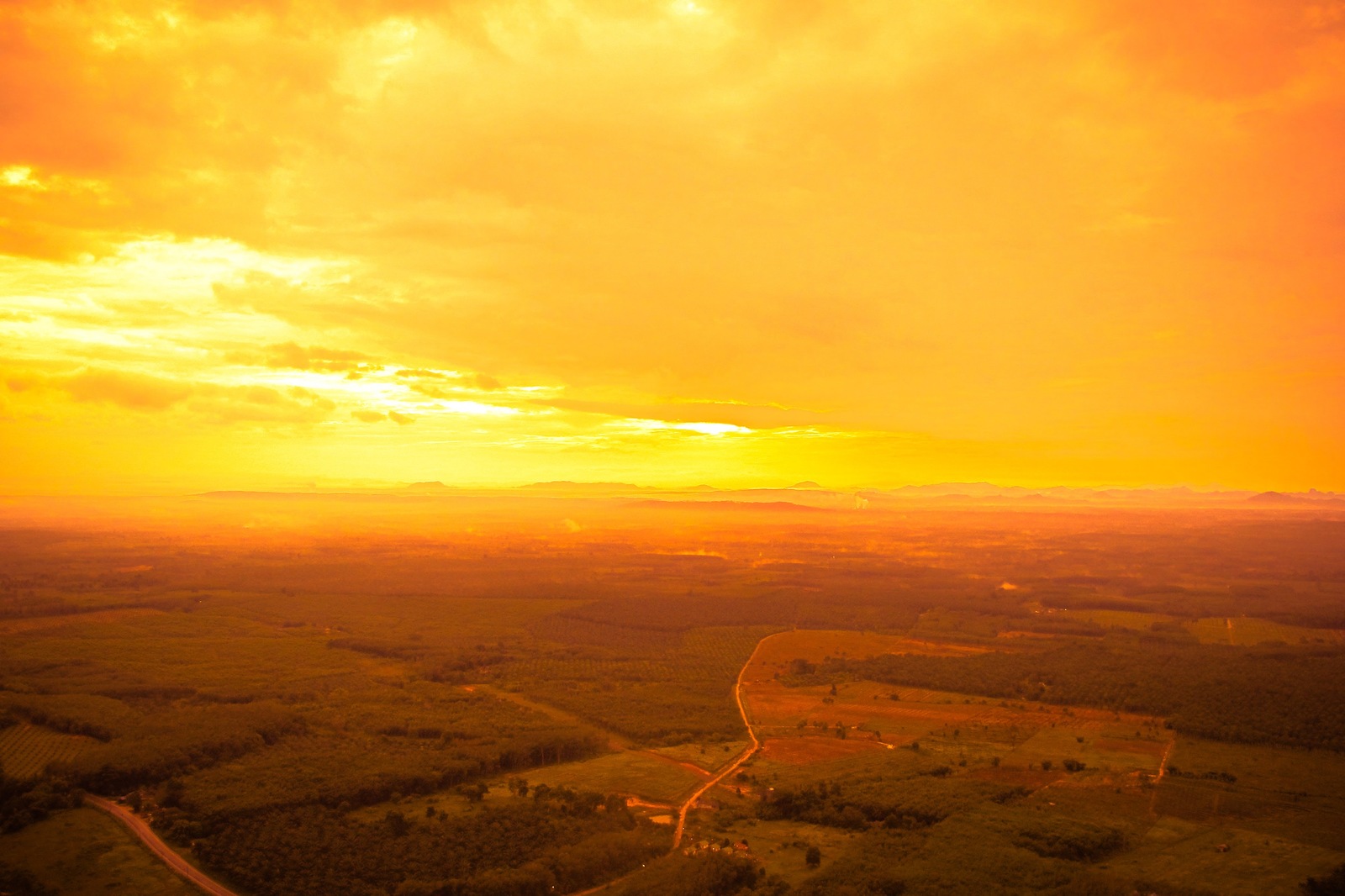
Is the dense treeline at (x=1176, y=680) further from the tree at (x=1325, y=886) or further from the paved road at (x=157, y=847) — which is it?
the paved road at (x=157, y=847)

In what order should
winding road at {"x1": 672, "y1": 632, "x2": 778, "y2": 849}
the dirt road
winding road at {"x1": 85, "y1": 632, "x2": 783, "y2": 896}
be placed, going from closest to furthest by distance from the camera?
winding road at {"x1": 85, "y1": 632, "x2": 783, "y2": 896} → the dirt road → winding road at {"x1": 672, "y1": 632, "x2": 778, "y2": 849}

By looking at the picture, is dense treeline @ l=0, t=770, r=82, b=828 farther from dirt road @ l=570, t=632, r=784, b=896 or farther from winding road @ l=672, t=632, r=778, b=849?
winding road @ l=672, t=632, r=778, b=849

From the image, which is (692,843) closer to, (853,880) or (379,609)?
(853,880)

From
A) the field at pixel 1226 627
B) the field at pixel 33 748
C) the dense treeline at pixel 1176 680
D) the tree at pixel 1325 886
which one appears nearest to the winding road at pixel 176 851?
the field at pixel 33 748

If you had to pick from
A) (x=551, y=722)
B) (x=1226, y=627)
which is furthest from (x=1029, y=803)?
(x=1226, y=627)

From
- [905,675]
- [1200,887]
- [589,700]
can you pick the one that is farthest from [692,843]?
[905,675]

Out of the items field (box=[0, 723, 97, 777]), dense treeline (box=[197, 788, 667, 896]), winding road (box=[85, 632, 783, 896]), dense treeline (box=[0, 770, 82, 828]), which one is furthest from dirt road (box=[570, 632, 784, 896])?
field (box=[0, 723, 97, 777])
